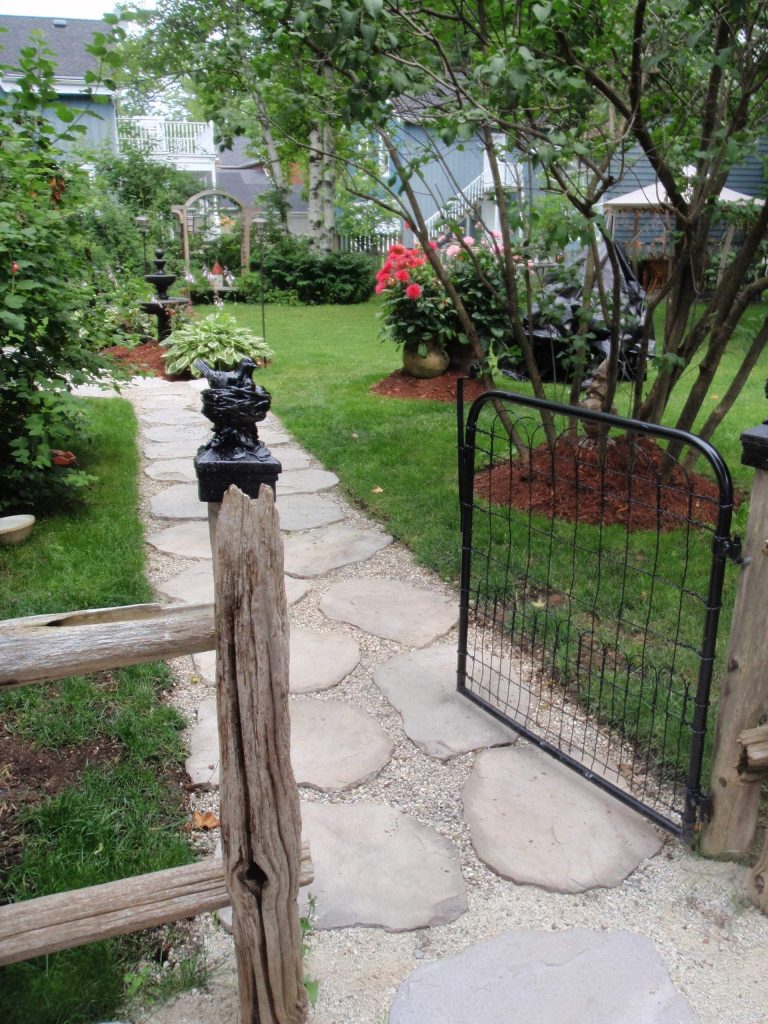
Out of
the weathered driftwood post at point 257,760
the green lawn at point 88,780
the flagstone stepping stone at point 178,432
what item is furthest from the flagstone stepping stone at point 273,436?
the weathered driftwood post at point 257,760

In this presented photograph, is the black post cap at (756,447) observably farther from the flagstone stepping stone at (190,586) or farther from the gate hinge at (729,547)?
the flagstone stepping stone at (190,586)

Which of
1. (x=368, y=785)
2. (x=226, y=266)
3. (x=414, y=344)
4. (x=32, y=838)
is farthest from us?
(x=226, y=266)

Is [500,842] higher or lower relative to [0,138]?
lower

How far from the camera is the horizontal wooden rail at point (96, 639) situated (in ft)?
5.30

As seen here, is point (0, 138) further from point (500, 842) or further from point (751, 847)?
point (751, 847)

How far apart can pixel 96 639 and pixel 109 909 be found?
0.57m

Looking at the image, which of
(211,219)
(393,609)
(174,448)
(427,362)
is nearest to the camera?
(393,609)

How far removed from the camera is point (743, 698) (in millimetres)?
2227

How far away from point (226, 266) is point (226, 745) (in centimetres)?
1745

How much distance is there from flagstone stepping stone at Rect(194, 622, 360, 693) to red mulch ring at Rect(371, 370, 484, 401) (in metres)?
4.39

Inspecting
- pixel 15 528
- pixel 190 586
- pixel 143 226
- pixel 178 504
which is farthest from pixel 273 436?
pixel 143 226

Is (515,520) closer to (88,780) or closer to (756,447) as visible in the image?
(756,447)

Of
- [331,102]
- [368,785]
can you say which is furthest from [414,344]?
[368,785]

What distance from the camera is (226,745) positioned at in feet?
5.36
